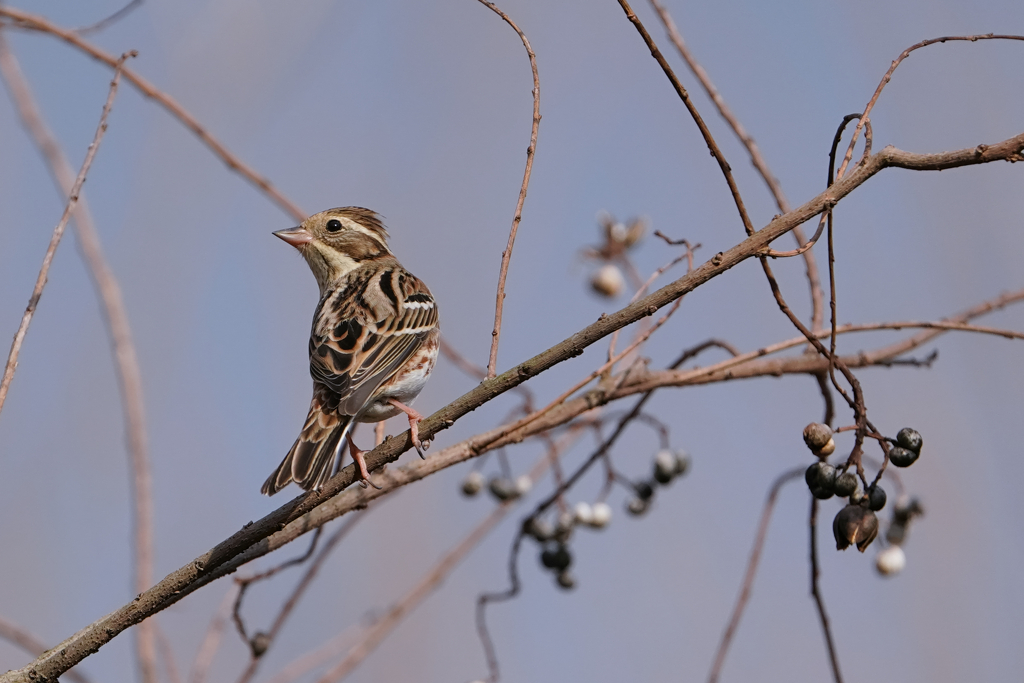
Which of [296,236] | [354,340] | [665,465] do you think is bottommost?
[665,465]

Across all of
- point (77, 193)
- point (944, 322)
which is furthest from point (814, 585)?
point (77, 193)

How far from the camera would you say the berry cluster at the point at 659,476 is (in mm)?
4582

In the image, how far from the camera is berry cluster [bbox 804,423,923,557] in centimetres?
267

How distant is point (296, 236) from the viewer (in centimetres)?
521

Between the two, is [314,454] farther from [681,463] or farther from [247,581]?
[681,463]

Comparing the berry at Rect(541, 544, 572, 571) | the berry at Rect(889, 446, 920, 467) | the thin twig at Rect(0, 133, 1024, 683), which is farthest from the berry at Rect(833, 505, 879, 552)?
the berry at Rect(541, 544, 572, 571)

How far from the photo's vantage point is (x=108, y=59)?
3.55 m

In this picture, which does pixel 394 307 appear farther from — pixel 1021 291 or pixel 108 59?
pixel 1021 291

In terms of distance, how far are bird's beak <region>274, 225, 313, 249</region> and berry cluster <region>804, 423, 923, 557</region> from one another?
10.3ft

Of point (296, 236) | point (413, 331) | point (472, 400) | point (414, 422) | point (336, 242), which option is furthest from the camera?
point (336, 242)

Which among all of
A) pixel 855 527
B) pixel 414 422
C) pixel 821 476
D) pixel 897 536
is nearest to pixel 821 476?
pixel 821 476

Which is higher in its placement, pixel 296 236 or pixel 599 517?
pixel 296 236

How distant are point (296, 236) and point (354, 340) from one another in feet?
4.25

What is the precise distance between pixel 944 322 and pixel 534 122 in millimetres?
1761
